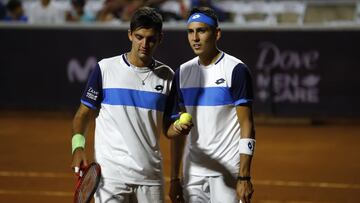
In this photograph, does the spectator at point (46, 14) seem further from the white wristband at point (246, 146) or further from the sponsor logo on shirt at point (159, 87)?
the white wristband at point (246, 146)

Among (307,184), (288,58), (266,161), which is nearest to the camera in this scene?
(307,184)

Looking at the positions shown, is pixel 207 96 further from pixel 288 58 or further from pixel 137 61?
pixel 288 58

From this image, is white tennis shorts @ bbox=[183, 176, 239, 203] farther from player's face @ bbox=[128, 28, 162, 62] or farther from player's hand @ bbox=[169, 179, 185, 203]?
player's face @ bbox=[128, 28, 162, 62]

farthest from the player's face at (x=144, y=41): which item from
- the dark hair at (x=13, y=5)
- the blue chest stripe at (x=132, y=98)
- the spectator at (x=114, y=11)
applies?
the dark hair at (x=13, y=5)

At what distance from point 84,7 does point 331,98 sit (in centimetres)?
688

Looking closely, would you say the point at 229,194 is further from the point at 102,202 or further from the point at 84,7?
the point at 84,7

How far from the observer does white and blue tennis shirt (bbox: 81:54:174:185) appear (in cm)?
626

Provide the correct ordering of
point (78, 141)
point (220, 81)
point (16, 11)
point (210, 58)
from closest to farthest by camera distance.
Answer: point (78, 141), point (220, 81), point (210, 58), point (16, 11)

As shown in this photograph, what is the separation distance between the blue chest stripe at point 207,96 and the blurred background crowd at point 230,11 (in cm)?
1223

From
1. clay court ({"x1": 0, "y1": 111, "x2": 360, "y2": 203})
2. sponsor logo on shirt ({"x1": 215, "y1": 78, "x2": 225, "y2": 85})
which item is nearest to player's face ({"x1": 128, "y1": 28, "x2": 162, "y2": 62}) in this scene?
sponsor logo on shirt ({"x1": 215, "y1": 78, "x2": 225, "y2": 85})

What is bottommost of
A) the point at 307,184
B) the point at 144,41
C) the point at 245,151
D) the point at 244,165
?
the point at 307,184

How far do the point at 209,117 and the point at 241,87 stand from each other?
1.26ft

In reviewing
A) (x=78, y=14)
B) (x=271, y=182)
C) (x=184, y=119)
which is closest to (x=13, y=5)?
(x=78, y=14)

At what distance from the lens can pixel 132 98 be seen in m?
6.29
